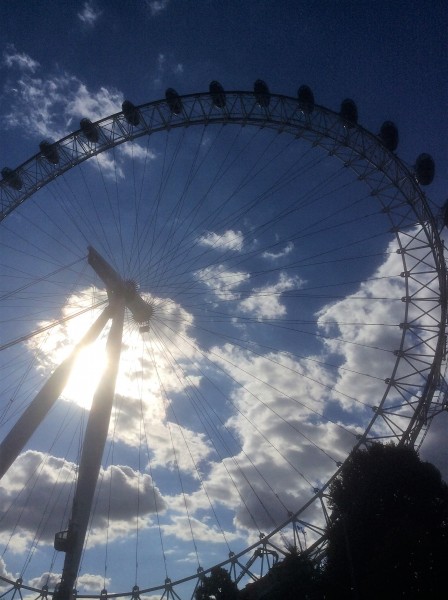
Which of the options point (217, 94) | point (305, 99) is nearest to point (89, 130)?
point (217, 94)

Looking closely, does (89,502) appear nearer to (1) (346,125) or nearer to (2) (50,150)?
(2) (50,150)

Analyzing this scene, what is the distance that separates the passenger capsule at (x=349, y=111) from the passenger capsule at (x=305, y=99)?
7.99 feet

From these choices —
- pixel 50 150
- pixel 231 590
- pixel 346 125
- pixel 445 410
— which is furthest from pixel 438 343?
pixel 50 150

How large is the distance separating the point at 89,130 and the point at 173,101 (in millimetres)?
7172

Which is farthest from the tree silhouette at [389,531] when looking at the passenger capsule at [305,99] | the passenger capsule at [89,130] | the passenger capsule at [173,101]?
the passenger capsule at [89,130]

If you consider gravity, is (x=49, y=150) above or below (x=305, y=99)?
below

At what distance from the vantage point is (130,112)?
35.5m

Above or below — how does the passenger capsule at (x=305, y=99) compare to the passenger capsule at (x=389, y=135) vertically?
above

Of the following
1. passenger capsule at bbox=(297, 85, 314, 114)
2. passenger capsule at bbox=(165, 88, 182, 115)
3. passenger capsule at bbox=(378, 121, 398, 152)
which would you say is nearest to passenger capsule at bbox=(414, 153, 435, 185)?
passenger capsule at bbox=(378, 121, 398, 152)

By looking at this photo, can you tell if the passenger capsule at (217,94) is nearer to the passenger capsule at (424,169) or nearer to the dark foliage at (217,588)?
the passenger capsule at (424,169)

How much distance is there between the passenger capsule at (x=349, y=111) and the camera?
34438mm

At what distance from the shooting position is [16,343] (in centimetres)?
2900

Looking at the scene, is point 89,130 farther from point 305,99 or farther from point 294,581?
point 294,581

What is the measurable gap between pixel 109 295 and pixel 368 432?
19.9 m
